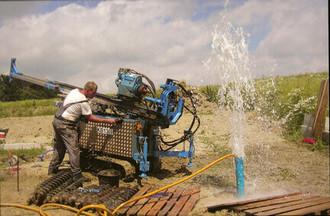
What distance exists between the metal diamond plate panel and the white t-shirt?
1.97ft

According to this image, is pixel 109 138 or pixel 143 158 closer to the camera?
pixel 143 158

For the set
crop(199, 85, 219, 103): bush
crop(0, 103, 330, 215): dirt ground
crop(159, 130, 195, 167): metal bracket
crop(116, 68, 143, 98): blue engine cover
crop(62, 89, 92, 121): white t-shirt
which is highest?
crop(199, 85, 219, 103): bush

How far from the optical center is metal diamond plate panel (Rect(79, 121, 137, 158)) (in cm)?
792


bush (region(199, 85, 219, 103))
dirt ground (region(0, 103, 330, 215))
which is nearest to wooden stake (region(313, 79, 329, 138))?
dirt ground (region(0, 103, 330, 215))

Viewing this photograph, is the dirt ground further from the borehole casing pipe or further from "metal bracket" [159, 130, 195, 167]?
"metal bracket" [159, 130, 195, 167]

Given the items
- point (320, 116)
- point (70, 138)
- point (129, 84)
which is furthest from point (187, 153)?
point (320, 116)

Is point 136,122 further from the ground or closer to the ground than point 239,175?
further from the ground

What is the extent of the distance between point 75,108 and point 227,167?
3.81 metres

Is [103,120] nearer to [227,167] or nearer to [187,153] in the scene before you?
[187,153]

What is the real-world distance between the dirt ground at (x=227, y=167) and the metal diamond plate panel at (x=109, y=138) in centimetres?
79

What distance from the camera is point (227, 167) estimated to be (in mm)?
9805

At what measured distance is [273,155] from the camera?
11836 mm

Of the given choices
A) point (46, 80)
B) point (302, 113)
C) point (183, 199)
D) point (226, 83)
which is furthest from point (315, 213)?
point (302, 113)

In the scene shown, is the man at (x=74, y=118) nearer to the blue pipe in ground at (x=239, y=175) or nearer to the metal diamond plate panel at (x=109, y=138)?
the metal diamond plate panel at (x=109, y=138)
